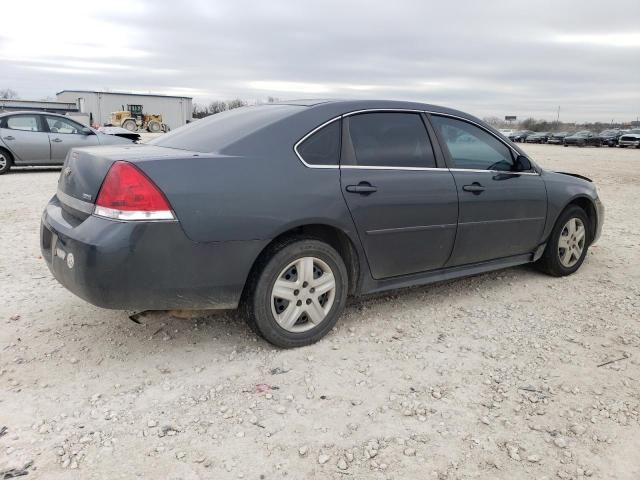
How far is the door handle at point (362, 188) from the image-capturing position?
351 cm

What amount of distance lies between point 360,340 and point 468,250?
124 centimetres

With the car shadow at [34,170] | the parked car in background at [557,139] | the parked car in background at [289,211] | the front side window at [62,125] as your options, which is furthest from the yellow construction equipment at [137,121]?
the parked car in background at [289,211]

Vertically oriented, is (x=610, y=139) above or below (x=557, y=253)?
above

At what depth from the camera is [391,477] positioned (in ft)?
7.61

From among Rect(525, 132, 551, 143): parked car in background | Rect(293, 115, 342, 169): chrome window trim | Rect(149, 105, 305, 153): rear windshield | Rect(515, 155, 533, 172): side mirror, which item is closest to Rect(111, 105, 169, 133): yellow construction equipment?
Rect(525, 132, 551, 143): parked car in background

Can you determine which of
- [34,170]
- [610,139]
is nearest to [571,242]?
[34,170]

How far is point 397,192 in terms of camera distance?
3715 millimetres

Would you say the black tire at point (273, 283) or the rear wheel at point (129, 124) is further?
the rear wheel at point (129, 124)

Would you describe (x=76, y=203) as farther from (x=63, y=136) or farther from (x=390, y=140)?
(x=63, y=136)

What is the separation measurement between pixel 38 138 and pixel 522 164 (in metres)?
11.2

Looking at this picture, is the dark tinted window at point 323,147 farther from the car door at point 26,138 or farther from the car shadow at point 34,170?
the car shadow at point 34,170

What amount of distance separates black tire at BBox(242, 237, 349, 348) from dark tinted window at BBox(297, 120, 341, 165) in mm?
520

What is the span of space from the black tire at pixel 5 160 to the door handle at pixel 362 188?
11.1m

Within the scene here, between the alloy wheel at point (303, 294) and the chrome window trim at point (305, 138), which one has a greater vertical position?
the chrome window trim at point (305, 138)
